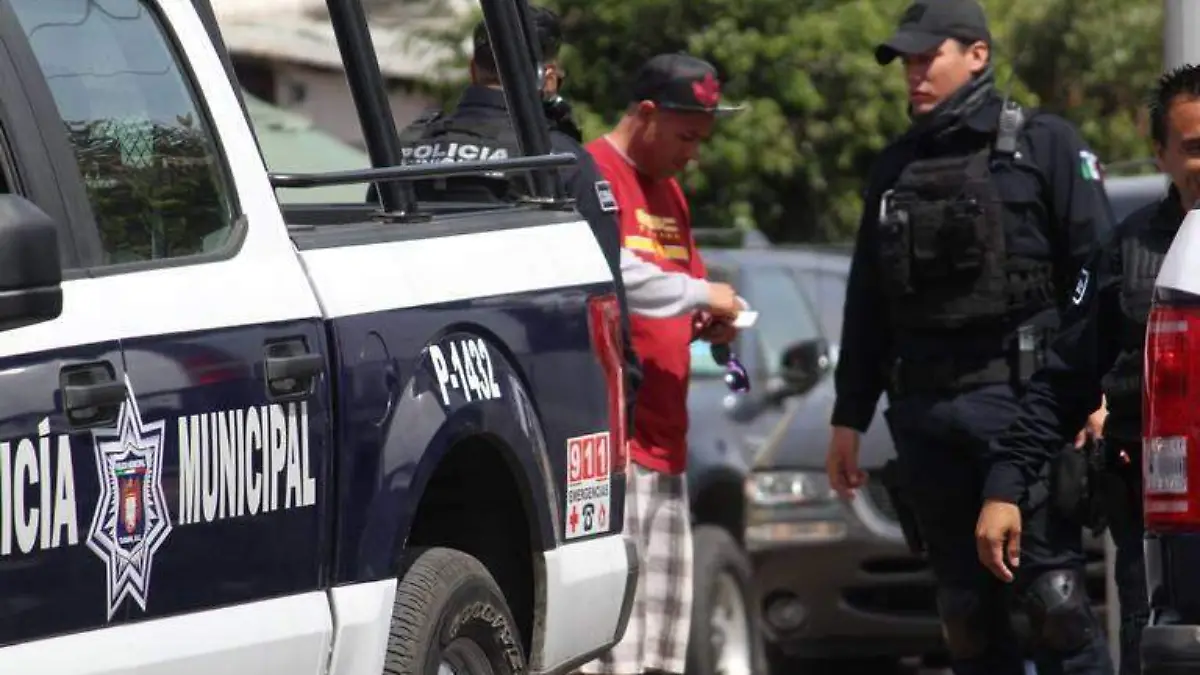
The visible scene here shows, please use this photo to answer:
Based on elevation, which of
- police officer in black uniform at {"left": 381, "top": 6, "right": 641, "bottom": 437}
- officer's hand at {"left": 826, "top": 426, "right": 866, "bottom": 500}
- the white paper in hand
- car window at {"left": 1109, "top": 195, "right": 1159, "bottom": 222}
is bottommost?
officer's hand at {"left": 826, "top": 426, "right": 866, "bottom": 500}

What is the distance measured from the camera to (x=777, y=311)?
1174 centimetres

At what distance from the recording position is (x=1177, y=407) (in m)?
4.78

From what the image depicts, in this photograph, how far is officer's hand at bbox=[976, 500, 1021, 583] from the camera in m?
6.43

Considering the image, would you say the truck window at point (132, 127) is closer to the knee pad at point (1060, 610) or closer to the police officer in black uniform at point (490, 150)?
the police officer in black uniform at point (490, 150)

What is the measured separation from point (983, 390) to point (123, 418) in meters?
3.41

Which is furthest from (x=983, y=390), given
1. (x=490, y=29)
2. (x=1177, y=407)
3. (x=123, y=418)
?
(x=123, y=418)

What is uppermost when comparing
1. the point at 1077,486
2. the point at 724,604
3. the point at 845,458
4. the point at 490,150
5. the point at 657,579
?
the point at 490,150

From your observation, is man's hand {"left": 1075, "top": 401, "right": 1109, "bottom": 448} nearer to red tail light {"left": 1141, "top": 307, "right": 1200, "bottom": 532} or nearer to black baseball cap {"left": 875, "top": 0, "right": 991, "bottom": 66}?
black baseball cap {"left": 875, "top": 0, "right": 991, "bottom": 66}

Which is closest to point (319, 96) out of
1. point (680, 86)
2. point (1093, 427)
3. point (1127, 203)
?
point (1127, 203)

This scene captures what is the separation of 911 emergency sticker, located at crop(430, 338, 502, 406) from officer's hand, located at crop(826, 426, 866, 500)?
236 cm

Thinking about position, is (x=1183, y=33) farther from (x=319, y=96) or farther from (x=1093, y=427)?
(x=319, y=96)

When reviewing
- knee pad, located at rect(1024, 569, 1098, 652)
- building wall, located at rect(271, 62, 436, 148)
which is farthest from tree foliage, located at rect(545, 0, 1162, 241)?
knee pad, located at rect(1024, 569, 1098, 652)

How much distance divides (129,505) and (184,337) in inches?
13.5

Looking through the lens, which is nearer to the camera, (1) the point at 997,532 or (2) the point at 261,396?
(2) the point at 261,396
